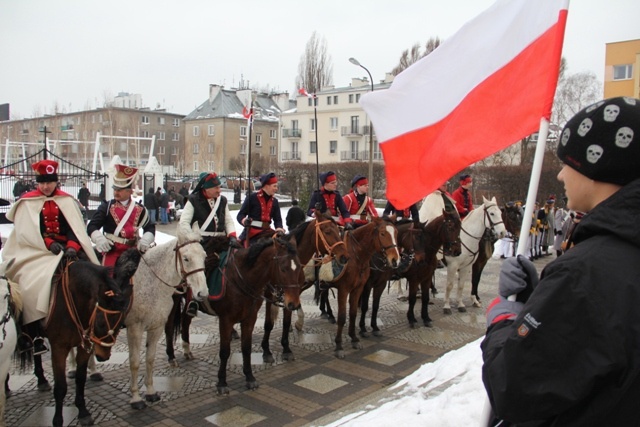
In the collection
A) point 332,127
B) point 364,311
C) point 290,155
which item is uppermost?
point 332,127

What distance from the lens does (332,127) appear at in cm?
6234

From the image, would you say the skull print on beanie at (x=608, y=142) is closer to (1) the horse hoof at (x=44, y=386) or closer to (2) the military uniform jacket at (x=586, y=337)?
(2) the military uniform jacket at (x=586, y=337)

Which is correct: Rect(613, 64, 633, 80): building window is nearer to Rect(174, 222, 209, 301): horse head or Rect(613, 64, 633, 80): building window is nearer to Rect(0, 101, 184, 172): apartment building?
Rect(174, 222, 209, 301): horse head

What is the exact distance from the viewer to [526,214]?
280cm

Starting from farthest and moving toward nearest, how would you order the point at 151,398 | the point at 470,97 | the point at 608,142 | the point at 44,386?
the point at 44,386, the point at 151,398, the point at 470,97, the point at 608,142

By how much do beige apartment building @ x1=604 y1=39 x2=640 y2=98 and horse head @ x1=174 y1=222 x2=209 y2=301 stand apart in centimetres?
3125

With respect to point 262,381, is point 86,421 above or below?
above

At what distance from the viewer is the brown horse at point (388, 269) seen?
9.46 m

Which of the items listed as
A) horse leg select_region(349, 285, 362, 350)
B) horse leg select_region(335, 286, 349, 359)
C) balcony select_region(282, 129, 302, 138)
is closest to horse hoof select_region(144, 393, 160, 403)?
horse leg select_region(335, 286, 349, 359)

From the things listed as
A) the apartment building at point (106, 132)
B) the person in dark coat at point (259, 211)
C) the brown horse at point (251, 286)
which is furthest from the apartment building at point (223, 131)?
the brown horse at point (251, 286)

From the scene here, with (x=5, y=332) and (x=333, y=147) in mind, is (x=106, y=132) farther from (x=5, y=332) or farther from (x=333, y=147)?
(x=5, y=332)

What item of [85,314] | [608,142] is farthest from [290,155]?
[608,142]

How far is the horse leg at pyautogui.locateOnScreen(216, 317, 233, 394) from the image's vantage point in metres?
6.63

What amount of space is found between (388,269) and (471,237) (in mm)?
3135
